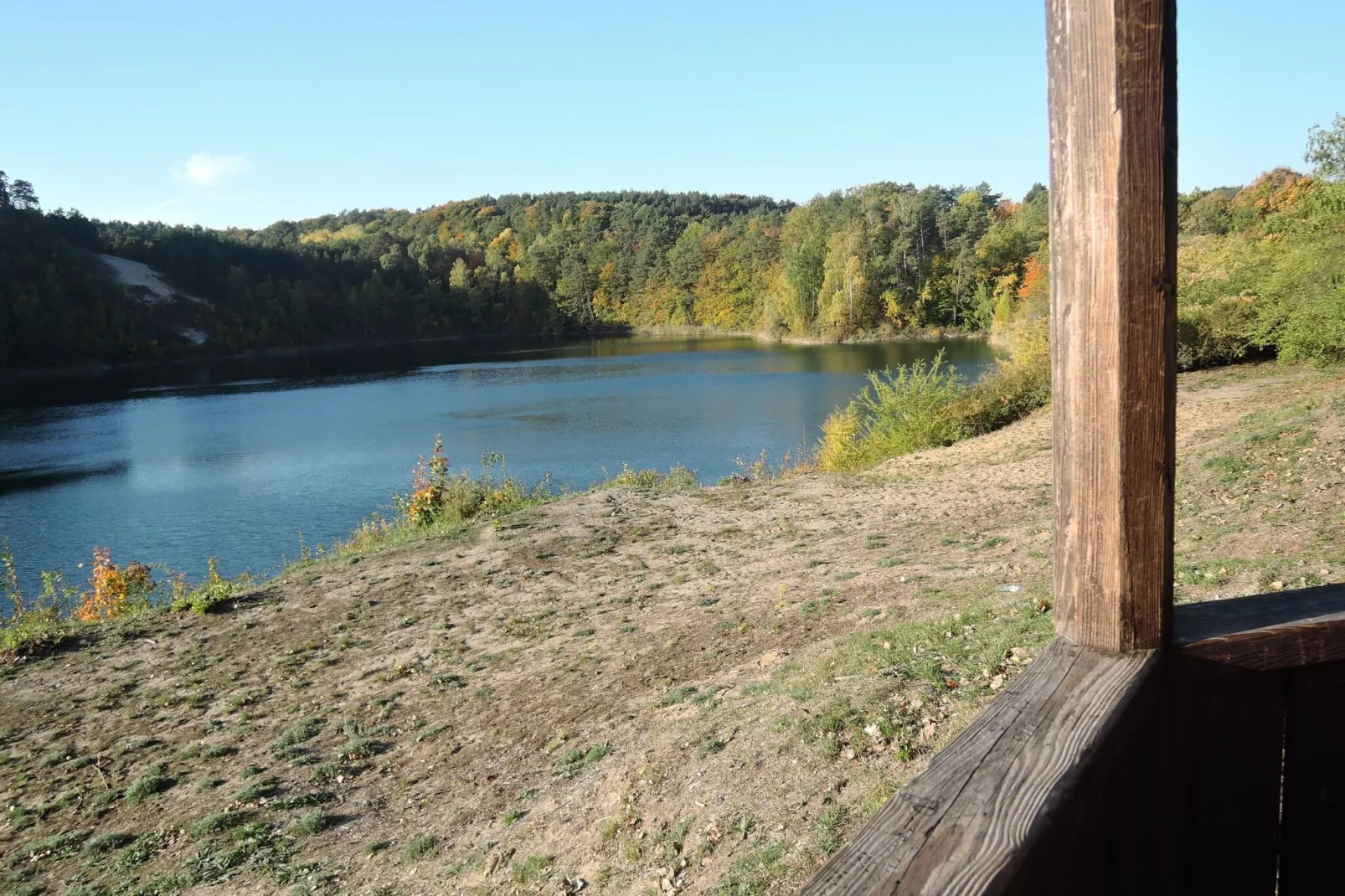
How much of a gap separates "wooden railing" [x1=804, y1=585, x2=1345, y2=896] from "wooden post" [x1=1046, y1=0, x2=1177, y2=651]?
0.37ft

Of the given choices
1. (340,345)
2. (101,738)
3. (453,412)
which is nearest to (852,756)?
(101,738)

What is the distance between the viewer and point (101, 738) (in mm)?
6703

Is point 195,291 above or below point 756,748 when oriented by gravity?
above

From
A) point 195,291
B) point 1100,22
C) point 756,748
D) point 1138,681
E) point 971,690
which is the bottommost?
point 756,748

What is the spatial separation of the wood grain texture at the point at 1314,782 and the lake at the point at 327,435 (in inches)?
646

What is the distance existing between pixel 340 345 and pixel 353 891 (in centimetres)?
8947

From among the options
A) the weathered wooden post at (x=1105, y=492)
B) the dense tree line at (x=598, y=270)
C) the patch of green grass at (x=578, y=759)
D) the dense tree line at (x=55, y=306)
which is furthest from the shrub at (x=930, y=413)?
the dense tree line at (x=55, y=306)

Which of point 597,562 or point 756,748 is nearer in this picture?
point 756,748

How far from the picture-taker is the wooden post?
3.99 feet

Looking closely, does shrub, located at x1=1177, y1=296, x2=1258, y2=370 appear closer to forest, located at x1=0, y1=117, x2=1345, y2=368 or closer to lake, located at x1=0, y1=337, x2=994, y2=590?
forest, located at x1=0, y1=117, x2=1345, y2=368

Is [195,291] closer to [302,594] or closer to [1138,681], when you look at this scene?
[302,594]

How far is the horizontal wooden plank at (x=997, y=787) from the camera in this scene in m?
0.93

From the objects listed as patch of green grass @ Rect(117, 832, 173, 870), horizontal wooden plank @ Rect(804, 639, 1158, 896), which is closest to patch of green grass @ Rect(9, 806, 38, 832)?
patch of green grass @ Rect(117, 832, 173, 870)

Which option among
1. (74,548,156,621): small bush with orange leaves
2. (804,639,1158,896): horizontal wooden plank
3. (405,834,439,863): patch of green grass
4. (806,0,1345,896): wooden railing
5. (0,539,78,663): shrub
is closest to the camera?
(804,639,1158,896): horizontal wooden plank
